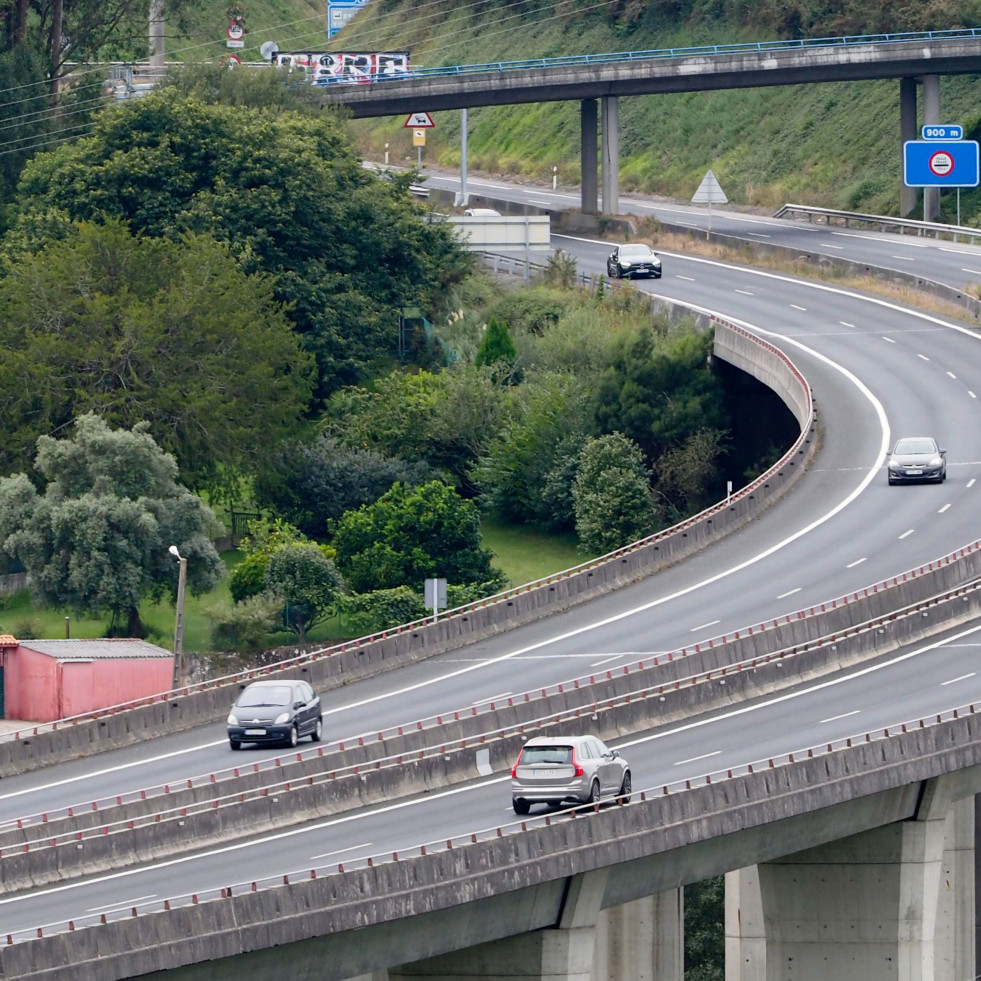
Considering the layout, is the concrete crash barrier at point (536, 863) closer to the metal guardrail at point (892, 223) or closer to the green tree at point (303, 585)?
the green tree at point (303, 585)

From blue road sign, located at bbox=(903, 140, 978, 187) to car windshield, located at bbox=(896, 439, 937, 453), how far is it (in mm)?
37843

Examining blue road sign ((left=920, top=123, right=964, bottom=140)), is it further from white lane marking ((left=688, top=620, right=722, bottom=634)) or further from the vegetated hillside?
white lane marking ((left=688, top=620, right=722, bottom=634))

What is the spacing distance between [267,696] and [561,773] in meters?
11.5

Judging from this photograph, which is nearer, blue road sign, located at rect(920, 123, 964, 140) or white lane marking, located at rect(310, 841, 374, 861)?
white lane marking, located at rect(310, 841, 374, 861)

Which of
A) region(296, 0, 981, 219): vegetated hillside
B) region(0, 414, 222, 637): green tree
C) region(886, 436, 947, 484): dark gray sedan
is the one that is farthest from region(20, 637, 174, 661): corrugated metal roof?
region(296, 0, 981, 219): vegetated hillside

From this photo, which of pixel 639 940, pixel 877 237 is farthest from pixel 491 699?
pixel 877 237

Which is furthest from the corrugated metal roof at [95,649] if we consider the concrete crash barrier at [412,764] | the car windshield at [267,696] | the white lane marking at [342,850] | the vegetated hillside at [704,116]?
the vegetated hillside at [704,116]

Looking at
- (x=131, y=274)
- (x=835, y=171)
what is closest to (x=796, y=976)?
(x=131, y=274)

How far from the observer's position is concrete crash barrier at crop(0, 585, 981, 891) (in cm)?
3591

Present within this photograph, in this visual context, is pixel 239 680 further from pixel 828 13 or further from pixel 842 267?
pixel 828 13

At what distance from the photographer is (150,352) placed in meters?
71.6

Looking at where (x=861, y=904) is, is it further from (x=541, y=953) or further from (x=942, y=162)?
(x=942, y=162)

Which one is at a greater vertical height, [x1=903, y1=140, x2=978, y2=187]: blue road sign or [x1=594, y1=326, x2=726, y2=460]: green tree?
[x1=903, y1=140, x2=978, y2=187]: blue road sign

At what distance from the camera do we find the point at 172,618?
6606 centimetres
